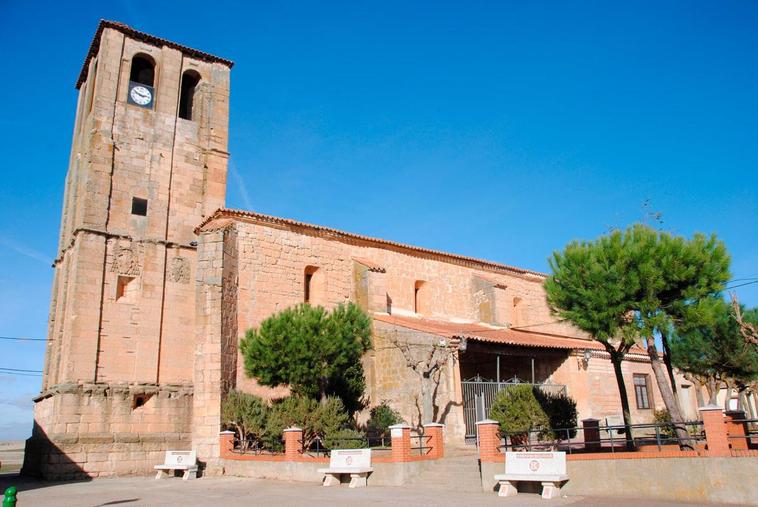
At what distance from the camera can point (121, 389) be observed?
18.6 metres

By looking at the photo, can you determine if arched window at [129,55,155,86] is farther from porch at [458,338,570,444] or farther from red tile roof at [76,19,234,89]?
porch at [458,338,570,444]

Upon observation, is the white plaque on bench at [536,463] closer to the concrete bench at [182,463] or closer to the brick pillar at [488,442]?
the brick pillar at [488,442]

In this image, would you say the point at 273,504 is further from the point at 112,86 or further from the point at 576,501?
the point at 112,86

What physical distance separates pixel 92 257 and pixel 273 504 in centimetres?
1239

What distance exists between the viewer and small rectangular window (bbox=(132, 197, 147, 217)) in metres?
20.8

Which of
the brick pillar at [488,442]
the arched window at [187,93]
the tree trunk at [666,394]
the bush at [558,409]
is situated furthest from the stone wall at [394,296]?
the arched window at [187,93]

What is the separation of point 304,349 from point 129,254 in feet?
25.2

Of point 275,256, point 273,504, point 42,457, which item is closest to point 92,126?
→ point 275,256

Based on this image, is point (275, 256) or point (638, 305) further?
point (275, 256)

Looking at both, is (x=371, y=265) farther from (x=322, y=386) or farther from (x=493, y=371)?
(x=322, y=386)

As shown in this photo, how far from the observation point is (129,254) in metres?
20.1

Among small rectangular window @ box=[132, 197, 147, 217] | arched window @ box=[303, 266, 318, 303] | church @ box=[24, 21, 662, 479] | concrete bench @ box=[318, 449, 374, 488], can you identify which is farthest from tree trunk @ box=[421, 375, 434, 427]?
small rectangular window @ box=[132, 197, 147, 217]

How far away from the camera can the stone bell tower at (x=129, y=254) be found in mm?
18031

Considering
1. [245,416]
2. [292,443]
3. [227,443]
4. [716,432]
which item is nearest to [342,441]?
[292,443]
